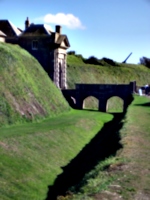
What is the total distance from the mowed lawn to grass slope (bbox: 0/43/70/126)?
143 inches

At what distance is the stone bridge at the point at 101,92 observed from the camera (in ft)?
214

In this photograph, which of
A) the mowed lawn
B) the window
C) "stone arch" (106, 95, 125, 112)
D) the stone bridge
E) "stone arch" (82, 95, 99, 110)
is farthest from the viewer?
"stone arch" (106, 95, 125, 112)

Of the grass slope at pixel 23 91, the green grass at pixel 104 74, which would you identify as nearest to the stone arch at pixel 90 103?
the green grass at pixel 104 74

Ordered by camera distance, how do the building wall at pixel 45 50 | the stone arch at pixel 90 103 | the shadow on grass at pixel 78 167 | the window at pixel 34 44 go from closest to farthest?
the shadow on grass at pixel 78 167, the building wall at pixel 45 50, the window at pixel 34 44, the stone arch at pixel 90 103

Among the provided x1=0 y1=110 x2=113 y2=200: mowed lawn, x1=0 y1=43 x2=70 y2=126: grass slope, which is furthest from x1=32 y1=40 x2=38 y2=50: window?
x1=0 y1=110 x2=113 y2=200: mowed lawn

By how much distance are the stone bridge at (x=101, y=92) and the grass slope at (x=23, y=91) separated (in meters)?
9.53

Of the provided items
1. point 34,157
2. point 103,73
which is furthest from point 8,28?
point 34,157

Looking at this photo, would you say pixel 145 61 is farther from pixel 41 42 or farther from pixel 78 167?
pixel 78 167

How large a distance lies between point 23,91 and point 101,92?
24.2m

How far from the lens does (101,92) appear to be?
65.9m

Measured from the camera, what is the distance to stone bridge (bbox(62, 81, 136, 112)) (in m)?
65.1

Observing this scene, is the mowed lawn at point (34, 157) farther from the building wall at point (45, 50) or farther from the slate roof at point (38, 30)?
the slate roof at point (38, 30)

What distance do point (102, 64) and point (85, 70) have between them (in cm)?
1131

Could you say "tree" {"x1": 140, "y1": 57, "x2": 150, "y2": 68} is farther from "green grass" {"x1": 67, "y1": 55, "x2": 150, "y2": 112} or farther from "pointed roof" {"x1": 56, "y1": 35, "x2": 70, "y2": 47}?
"pointed roof" {"x1": 56, "y1": 35, "x2": 70, "y2": 47}
